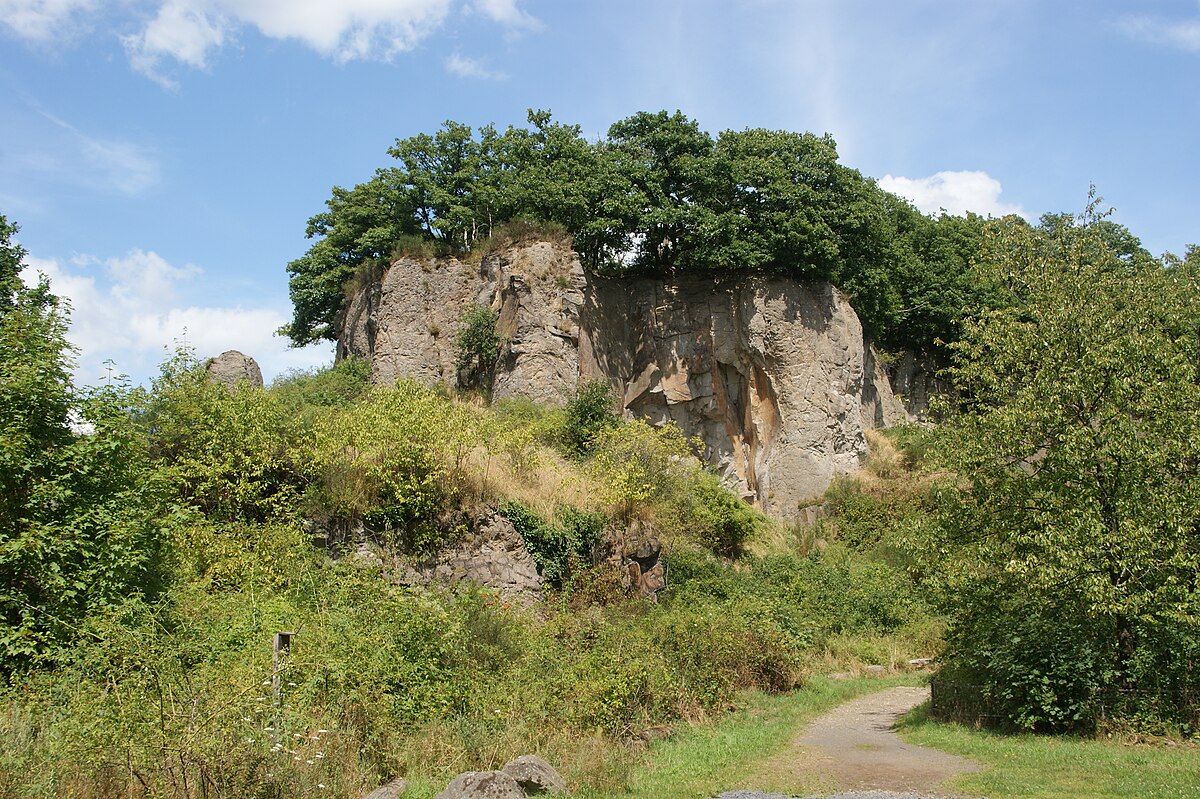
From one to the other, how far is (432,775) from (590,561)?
952 centimetres

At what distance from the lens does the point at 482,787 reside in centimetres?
880

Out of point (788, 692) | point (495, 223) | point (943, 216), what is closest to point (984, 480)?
point (788, 692)

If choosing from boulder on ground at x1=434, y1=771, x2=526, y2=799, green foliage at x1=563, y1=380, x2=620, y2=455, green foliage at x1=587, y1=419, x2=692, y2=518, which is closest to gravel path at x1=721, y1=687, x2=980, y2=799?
boulder on ground at x1=434, y1=771, x2=526, y2=799

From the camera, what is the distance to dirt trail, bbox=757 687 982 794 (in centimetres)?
1042

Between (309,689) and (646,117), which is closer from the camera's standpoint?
(309,689)

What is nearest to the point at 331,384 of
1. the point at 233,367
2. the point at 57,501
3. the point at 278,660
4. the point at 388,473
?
the point at 233,367

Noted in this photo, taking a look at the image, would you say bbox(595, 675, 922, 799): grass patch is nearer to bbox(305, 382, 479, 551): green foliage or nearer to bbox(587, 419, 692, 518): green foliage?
bbox(587, 419, 692, 518): green foliage

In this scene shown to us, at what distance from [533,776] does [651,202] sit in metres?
23.4

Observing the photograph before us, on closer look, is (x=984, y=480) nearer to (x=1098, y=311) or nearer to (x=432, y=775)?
(x=1098, y=311)

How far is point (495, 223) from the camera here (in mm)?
31984

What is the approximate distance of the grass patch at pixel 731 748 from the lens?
10195 millimetres

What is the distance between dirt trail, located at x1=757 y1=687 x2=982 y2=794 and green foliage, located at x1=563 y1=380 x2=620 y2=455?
1112 cm


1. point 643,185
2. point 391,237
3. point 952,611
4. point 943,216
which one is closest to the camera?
point 952,611

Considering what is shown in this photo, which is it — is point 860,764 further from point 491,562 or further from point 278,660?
point 491,562
